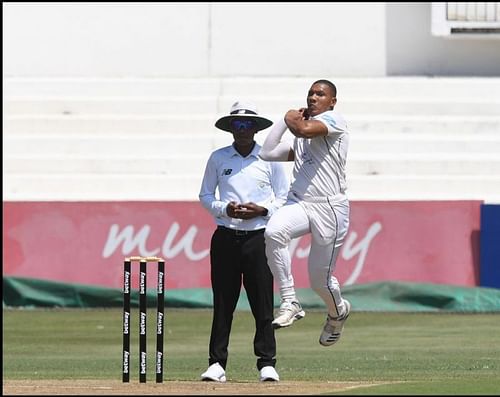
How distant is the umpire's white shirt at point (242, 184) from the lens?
10.3 m

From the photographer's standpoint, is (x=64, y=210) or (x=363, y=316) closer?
(x=363, y=316)

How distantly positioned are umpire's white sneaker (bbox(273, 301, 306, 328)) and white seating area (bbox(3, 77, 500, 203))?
1233cm

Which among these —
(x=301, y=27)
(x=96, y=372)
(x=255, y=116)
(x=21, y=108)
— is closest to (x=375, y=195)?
(x=301, y=27)

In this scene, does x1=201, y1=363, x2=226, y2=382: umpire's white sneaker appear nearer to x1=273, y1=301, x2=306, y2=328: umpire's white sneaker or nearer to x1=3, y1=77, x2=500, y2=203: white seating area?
x1=273, y1=301, x2=306, y2=328: umpire's white sneaker

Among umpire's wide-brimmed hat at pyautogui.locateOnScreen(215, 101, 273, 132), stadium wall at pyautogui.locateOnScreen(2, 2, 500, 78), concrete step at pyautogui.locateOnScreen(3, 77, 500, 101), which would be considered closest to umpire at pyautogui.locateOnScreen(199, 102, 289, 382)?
umpire's wide-brimmed hat at pyautogui.locateOnScreen(215, 101, 273, 132)

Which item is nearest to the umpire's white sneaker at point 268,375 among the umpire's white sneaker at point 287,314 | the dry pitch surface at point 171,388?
the dry pitch surface at point 171,388

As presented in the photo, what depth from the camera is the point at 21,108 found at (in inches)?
965

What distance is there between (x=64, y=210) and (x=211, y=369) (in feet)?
36.5

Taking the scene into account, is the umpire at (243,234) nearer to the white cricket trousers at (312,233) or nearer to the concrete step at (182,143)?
the white cricket trousers at (312,233)

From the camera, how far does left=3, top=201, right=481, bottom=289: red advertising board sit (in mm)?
20844

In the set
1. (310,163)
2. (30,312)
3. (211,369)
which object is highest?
(310,163)

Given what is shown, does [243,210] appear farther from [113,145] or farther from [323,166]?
[113,145]

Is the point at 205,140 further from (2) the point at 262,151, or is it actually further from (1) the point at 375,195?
(2) the point at 262,151

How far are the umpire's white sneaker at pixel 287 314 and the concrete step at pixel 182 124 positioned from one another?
13.9 metres
